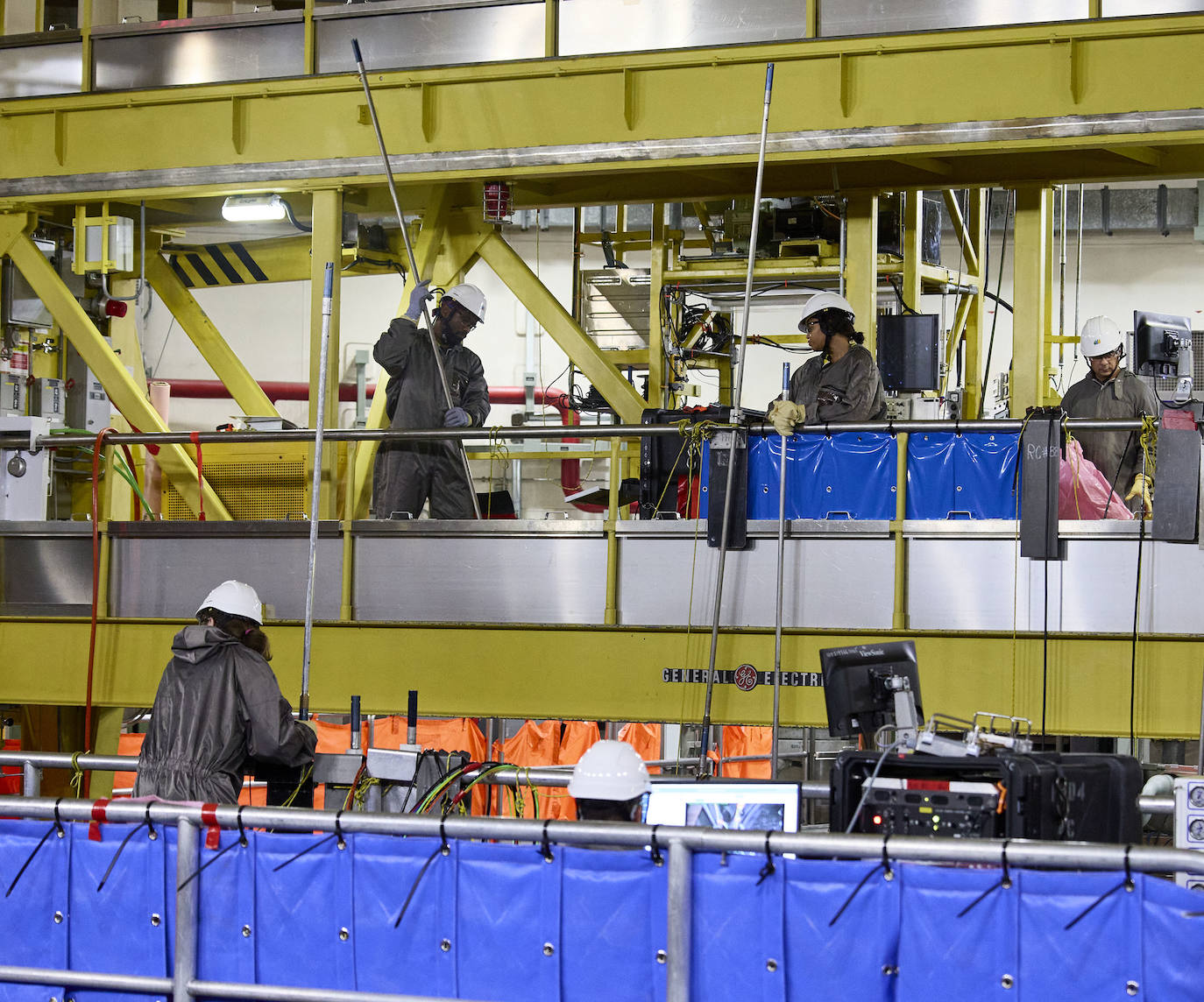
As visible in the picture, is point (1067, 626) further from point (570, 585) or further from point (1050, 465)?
point (570, 585)

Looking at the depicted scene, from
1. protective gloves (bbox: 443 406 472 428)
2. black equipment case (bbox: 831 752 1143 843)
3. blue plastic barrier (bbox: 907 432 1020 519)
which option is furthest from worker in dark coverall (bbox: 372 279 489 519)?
black equipment case (bbox: 831 752 1143 843)

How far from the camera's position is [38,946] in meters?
5.26

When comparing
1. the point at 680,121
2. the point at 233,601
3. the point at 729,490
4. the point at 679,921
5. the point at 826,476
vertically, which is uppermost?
the point at 680,121

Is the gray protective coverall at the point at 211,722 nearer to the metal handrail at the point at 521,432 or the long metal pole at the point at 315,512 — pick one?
the long metal pole at the point at 315,512

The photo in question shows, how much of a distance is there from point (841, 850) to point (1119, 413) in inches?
236

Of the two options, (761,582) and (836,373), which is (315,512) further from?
(836,373)

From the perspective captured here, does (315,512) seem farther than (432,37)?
No

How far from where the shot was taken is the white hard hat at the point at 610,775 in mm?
5254

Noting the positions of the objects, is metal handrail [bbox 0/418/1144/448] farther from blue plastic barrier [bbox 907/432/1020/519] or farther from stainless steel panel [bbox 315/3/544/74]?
stainless steel panel [bbox 315/3/544/74]

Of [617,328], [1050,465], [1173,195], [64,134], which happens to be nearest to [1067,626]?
[1050,465]

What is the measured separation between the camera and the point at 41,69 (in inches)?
411

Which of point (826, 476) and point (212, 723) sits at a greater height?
point (826, 476)

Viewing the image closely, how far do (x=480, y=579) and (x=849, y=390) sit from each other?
2.56 metres

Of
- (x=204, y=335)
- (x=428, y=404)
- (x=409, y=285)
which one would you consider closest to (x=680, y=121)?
(x=428, y=404)
